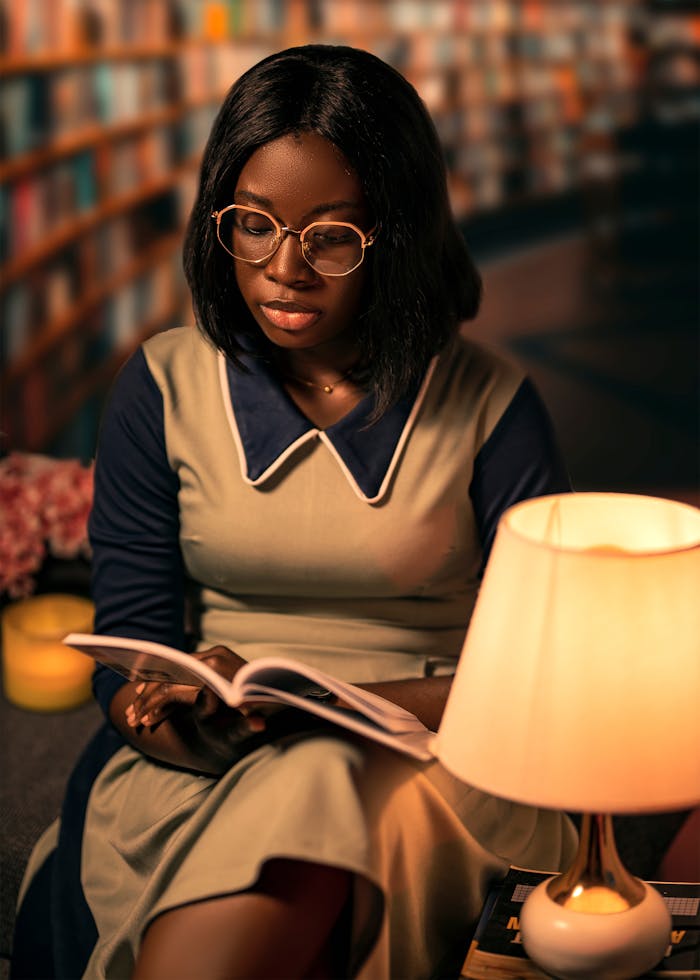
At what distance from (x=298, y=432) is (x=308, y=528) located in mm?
118

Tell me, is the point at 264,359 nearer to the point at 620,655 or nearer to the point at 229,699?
the point at 229,699

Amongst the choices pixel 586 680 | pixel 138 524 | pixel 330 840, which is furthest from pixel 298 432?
pixel 586 680

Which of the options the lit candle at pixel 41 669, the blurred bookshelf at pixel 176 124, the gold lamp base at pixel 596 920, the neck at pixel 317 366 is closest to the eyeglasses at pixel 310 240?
the neck at pixel 317 366

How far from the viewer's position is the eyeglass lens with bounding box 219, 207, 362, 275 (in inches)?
65.7

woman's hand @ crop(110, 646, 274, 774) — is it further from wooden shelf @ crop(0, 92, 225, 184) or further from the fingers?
wooden shelf @ crop(0, 92, 225, 184)

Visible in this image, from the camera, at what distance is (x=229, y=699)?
135 cm

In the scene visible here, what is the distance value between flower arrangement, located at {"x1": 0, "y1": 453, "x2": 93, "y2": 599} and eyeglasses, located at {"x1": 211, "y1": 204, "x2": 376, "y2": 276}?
0.86 metres

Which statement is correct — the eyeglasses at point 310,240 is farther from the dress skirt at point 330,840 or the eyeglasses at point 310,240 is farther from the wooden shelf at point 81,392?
the wooden shelf at point 81,392

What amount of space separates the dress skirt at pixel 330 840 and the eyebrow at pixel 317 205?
0.57 metres

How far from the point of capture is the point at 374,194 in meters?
1.68

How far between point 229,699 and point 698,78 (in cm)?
239

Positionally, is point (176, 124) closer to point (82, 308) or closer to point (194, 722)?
point (82, 308)

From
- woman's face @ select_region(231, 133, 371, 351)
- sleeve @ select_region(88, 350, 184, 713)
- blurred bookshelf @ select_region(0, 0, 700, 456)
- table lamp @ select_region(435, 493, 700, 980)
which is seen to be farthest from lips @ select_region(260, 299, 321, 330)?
blurred bookshelf @ select_region(0, 0, 700, 456)

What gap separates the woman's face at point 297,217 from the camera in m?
1.65
